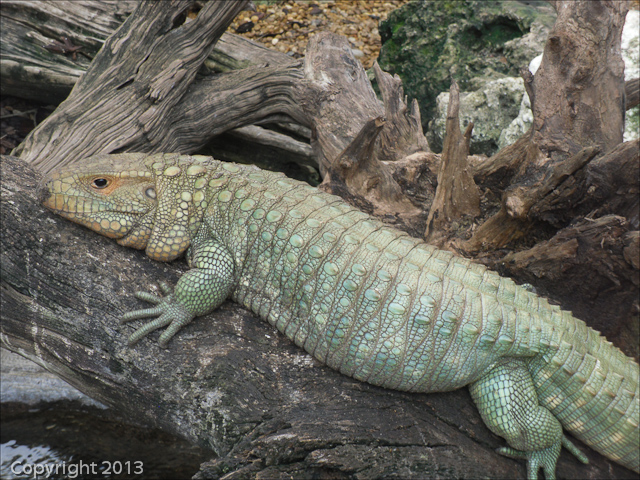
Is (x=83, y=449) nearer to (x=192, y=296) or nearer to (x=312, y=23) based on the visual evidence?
(x=192, y=296)

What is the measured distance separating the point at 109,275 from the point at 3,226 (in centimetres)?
85

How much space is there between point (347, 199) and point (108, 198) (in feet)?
6.97

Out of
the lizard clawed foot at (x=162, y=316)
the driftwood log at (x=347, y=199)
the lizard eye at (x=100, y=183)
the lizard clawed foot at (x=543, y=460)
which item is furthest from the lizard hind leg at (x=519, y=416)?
the lizard eye at (x=100, y=183)

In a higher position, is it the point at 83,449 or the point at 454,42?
the point at 454,42

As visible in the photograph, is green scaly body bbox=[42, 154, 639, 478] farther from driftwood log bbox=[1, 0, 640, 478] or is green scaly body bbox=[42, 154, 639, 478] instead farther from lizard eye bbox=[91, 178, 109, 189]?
driftwood log bbox=[1, 0, 640, 478]

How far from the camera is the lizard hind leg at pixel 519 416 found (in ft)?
10.9

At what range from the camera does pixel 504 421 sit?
334 centimetres

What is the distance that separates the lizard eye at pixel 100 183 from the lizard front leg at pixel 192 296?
838 mm

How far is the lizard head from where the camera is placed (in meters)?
3.57

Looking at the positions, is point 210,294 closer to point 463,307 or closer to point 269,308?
point 269,308

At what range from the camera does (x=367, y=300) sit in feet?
10.9

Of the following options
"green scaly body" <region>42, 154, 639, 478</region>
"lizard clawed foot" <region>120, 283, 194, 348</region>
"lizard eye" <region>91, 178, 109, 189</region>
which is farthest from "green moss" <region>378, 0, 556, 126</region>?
"lizard clawed foot" <region>120, 283, 194, 348</region>

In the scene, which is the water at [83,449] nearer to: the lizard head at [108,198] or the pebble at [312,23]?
the lizard head at [108,198]

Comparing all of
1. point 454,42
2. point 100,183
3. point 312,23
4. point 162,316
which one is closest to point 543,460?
point 162,316
